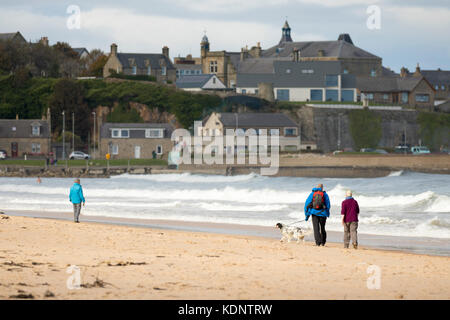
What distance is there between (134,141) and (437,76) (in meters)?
Result: 64.6

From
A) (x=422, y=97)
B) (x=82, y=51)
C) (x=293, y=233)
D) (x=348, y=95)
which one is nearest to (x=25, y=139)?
(x=348, y=95)

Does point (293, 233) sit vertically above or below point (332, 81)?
below

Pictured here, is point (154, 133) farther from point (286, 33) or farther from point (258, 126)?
point (286, 33)

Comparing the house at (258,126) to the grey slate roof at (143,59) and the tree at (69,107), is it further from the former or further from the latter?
the grey slate roof at (143,59)

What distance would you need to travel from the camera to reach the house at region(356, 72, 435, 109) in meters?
92.4

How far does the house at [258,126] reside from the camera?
7594 centimetres

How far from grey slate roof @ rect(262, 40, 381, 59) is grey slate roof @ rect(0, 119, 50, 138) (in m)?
→ 39.7

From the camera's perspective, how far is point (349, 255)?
16.8 meters

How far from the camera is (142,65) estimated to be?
9894cm

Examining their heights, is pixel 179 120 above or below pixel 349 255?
above

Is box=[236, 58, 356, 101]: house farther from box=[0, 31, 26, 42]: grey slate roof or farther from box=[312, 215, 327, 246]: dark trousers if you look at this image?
box=[312, 215, 327, 246]: dark trousers
